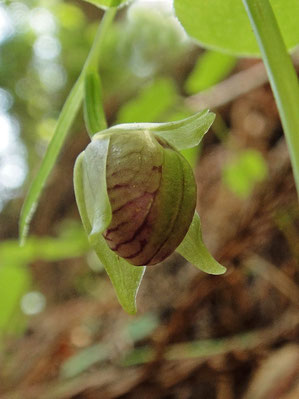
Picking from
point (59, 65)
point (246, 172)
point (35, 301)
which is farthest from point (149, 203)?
point (59, 65)

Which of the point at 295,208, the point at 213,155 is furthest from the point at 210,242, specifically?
the point at 213,155

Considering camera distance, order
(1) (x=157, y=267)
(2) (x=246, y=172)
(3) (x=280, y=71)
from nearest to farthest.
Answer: (3) (x=280, y=71) → (2) (x=246, y=172) → (1) (x=157, y=267)

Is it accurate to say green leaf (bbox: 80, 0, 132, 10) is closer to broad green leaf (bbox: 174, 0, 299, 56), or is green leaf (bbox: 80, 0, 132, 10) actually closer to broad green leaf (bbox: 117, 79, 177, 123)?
broad green leaf (bbox: 174, 0, 299, 56)

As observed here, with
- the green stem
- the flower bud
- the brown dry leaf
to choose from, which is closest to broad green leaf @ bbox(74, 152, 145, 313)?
the flower bud

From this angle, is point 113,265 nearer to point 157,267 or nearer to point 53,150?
point 53,150

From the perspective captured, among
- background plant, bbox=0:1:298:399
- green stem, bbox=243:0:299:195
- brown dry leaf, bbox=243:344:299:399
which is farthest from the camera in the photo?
background plant, bbox=0:1:298:399

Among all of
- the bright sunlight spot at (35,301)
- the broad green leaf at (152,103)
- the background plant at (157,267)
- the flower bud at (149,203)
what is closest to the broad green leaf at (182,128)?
the flower bud at (149,203)

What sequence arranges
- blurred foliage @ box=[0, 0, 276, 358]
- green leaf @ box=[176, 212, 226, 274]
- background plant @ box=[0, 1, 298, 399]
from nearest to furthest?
green leaf @ box=[176, 212, 226, 274]
background plant @ box=[0, 1, 298, 399]
blurred foliage @ box=[0, 0, 276, 358]

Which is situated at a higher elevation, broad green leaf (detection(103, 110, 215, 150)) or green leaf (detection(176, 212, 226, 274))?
broad green leaf (detection(103, 110, 215, 150))
